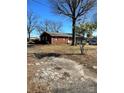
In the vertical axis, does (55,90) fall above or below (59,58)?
below

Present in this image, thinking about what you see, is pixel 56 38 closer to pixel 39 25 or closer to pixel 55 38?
pixel 55 38

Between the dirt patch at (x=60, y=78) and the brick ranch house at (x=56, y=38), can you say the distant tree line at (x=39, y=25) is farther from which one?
the dirt patch at (x=60, y=78)

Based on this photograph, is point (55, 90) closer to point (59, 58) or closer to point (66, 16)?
point (59, 58)

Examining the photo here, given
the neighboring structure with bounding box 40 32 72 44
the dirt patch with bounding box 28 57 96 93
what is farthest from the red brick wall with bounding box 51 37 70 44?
the dirt patch with bounding box 28 57 96 93

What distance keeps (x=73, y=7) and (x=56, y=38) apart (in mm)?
313

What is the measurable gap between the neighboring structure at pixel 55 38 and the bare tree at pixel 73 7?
0.06m

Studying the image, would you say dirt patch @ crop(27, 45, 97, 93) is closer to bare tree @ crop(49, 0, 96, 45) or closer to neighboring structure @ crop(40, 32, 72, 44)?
neighboring structure @ crop(40, 32, 72, 44)

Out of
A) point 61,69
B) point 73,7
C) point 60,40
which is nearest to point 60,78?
point 61,69

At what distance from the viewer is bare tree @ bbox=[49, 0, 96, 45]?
185 cm
